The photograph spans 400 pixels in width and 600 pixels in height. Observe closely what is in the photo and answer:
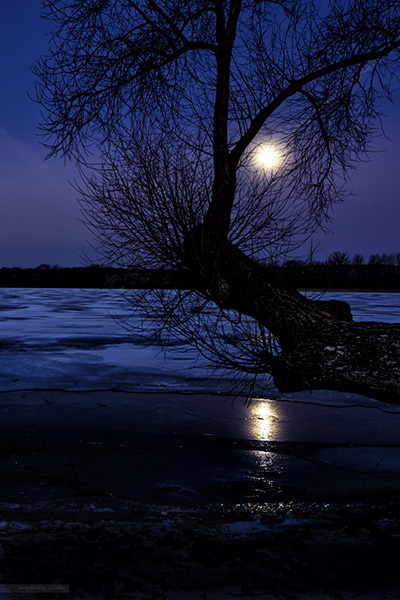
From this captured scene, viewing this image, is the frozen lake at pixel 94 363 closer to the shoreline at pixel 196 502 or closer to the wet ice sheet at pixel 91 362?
the wet ice sheet at pixel 91 362

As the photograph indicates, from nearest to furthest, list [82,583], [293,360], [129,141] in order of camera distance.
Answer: [82,583] → [293,360] → [129,141]

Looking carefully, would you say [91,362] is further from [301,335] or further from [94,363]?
[301,335]

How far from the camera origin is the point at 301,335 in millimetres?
5117

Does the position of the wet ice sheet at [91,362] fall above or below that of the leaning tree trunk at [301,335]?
below

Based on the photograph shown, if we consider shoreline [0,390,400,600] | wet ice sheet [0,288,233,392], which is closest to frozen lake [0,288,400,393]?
wet ice sheet [0,288,233,392]

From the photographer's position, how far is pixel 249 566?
3133 mm

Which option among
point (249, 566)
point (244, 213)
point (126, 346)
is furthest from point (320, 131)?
point (126, 346)

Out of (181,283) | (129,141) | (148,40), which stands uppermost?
(148,40)

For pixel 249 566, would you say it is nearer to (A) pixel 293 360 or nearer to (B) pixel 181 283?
(A) pixel 293 360

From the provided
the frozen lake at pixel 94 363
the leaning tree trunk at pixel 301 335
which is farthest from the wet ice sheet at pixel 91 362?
the leaning tree trunk at pixel 301 335

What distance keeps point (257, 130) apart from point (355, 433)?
344 cm

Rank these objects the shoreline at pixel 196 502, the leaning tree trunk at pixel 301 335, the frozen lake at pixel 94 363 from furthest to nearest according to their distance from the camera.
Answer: the frozen lake at pixel 94 363 < the leaning tree trunk at pixel 301 335 < the shoreline at pixel 196 502

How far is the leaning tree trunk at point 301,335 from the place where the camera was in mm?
4973

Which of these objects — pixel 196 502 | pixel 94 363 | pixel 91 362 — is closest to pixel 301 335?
pixel 196 502
